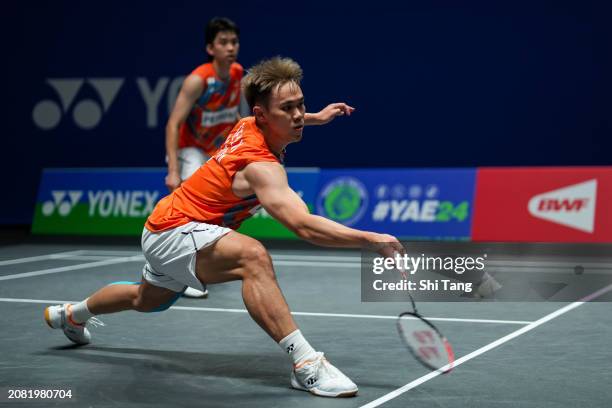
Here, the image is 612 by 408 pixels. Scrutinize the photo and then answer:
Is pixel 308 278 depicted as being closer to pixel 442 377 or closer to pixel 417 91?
pixel 442 377

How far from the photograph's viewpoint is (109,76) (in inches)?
546

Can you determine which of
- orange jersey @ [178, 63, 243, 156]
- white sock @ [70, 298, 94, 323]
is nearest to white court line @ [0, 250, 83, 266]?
orange jersey @ [178, 63, 243, 156]

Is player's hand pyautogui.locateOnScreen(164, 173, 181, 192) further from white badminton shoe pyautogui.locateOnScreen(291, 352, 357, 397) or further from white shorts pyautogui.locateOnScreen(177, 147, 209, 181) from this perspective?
white badminton shoe pyautogui.locateOnScreen(291, 352, 357, 397)

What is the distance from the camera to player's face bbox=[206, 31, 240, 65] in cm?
762

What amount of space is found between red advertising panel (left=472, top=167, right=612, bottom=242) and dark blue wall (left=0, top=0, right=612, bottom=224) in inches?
75.5

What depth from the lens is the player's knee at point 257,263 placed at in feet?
14.5

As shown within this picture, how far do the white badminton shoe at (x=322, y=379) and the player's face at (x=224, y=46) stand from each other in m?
3.77

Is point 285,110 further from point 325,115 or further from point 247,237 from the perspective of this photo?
point 325,115

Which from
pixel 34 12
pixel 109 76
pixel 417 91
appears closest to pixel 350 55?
pixel 417 91

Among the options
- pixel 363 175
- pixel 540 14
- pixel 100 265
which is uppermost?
pixel 540 14

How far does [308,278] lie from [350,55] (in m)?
5.08

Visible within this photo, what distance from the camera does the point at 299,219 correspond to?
4.27 meters

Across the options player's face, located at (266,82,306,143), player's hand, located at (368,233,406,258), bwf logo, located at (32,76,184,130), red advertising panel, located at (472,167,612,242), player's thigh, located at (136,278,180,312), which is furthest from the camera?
bwf logo, located at (32,76,184,130)

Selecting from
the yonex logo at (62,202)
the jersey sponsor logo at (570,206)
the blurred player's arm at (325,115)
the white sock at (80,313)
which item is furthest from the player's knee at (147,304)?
the yonex logo at (62,202)
